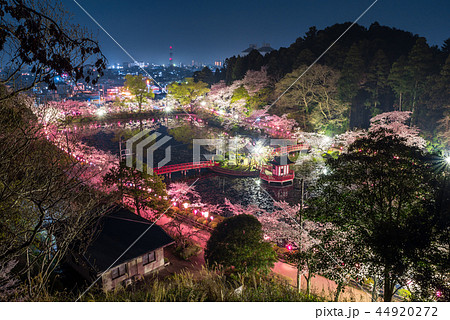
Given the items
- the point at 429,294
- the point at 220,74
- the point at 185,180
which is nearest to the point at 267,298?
the point at 429,294

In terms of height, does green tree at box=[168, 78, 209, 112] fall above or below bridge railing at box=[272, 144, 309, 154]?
above

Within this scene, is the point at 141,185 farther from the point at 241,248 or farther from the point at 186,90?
the point at 186,90

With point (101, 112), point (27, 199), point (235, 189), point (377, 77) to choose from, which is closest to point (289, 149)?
point (235, 189)

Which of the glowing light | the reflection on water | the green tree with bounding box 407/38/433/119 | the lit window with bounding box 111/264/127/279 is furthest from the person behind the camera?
the glowing light

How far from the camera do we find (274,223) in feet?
44.0

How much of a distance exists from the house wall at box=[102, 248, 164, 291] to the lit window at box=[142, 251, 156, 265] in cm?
10

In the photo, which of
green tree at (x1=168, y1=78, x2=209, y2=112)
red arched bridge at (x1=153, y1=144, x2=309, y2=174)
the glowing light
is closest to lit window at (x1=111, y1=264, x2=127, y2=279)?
red arched bridge at (x1=153, y1=144, x2=309, y2=174)

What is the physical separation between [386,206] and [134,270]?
377 inches

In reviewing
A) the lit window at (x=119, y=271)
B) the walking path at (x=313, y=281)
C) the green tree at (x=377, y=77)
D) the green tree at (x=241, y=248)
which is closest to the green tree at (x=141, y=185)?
the walking path at (x=313, y=281)

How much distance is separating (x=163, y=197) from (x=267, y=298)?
36.1ft

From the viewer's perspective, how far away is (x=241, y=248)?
36.0 ft

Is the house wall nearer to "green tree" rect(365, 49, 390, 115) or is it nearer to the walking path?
the walking path

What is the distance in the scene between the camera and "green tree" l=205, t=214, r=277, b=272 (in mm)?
10844
